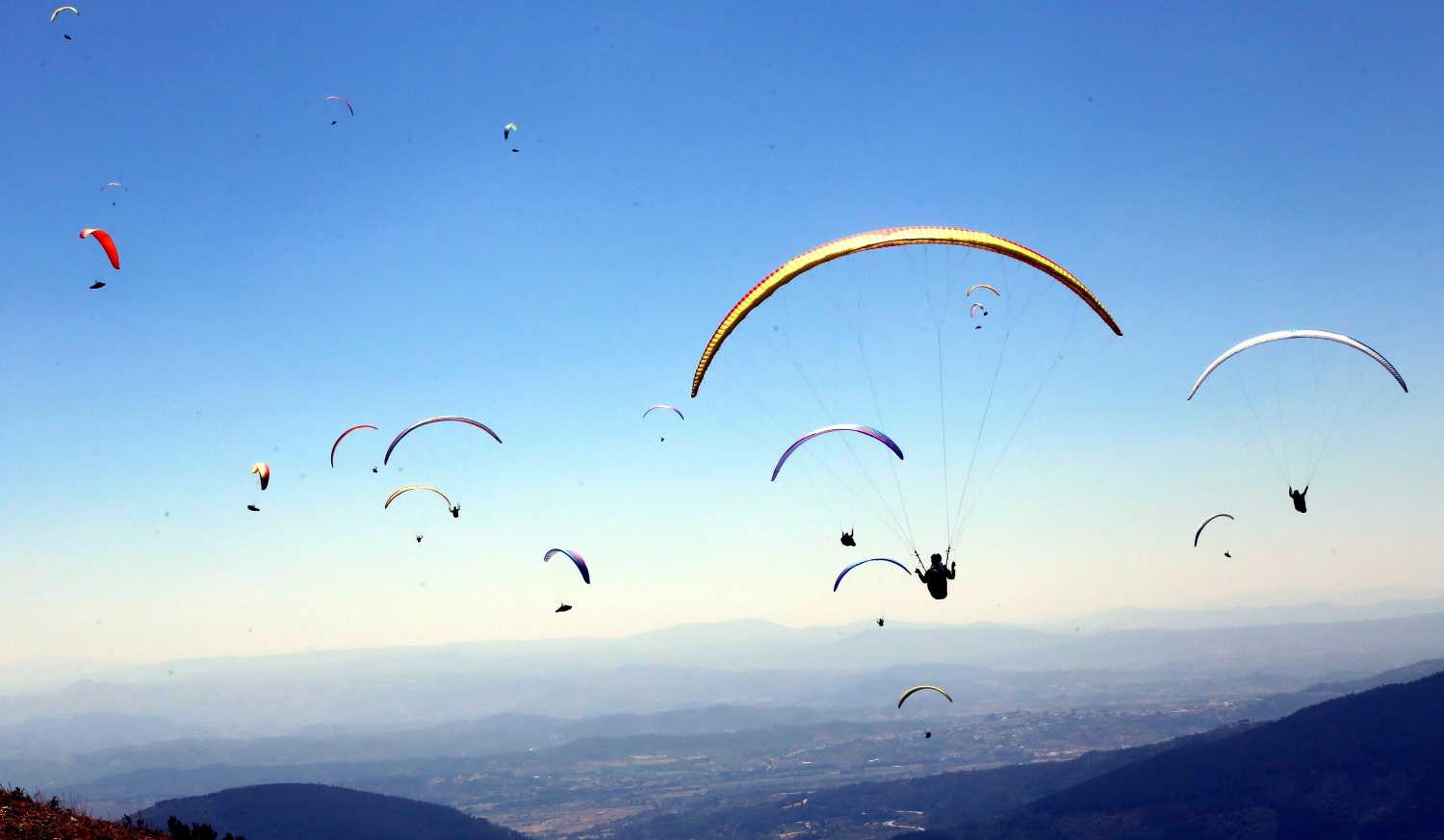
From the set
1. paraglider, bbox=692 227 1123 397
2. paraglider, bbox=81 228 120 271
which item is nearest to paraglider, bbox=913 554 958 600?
paraglider, bbox=692 227 1123 397

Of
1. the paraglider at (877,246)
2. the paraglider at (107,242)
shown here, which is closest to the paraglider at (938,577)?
the paraglider at (877,246)

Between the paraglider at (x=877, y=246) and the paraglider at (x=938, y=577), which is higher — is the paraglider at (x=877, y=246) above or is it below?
above

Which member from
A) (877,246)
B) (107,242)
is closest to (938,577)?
(877,246)

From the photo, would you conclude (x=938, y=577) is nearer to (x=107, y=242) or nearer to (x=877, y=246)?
(x=877, y=246)

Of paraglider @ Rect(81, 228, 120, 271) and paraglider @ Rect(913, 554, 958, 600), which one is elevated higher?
paraglider @ Rect(81, 228, 120, 271)

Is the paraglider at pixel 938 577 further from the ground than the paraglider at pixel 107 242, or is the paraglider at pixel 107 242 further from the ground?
the paraglider at pixel 107 242

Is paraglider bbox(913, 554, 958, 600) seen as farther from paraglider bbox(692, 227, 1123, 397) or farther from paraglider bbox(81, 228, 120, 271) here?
paraglider bbox(81, 228, 120, 271)

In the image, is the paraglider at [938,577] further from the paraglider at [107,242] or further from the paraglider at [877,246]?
→ the paraglider at [107,242]

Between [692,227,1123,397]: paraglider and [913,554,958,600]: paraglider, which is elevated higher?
[692,227,1123,397]: paraglider
